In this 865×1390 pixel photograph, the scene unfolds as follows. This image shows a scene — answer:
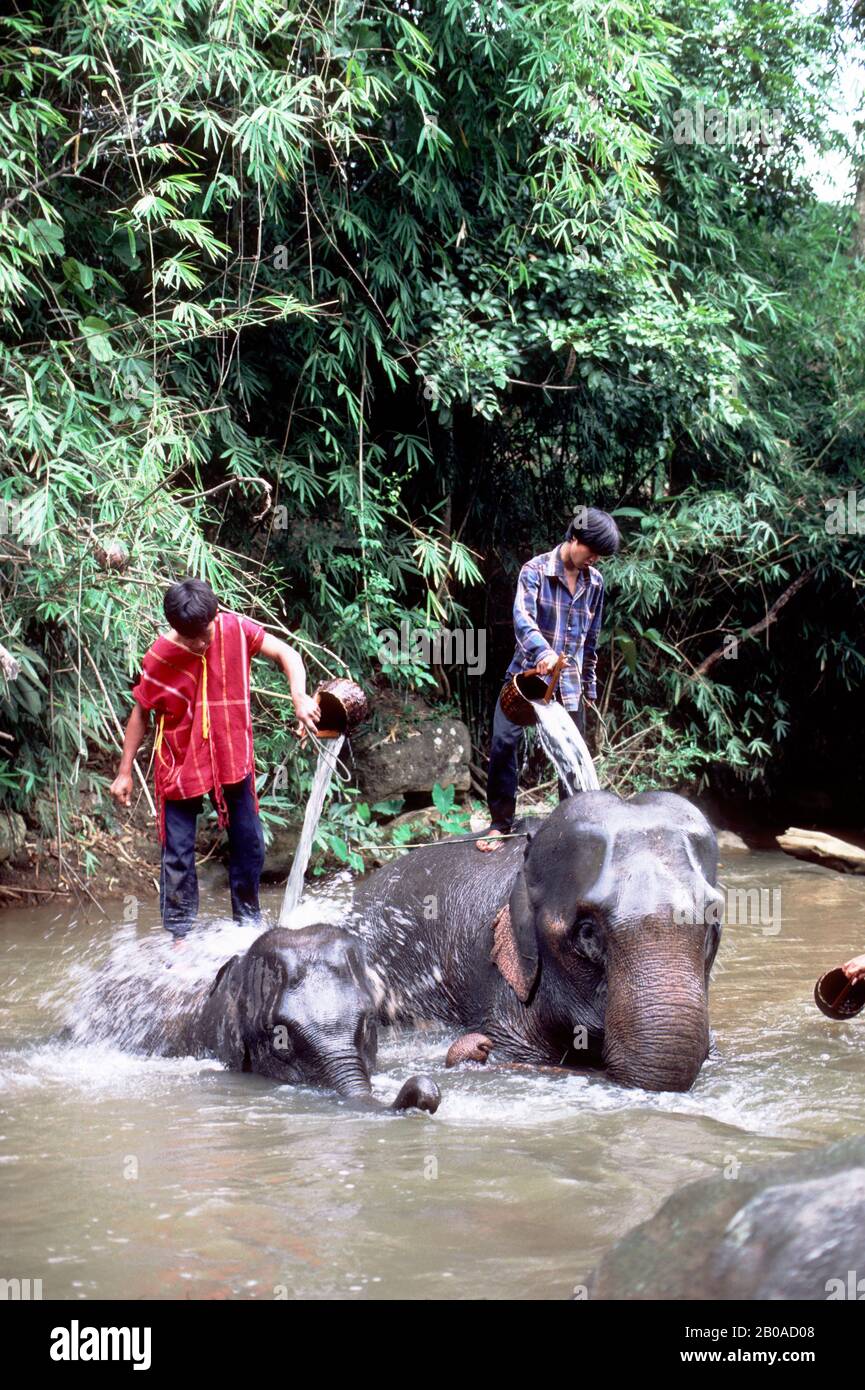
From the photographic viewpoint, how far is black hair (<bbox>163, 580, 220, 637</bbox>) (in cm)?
534

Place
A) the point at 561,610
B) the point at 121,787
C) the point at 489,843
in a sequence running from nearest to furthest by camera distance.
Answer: the point at 121,787
the point at 489,843
the point at 561,610

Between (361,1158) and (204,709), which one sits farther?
(204,709)

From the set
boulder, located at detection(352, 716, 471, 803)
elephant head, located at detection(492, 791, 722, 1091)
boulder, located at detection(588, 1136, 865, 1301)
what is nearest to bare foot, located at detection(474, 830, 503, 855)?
elephant head, located at detection(492, 791, 722, 1091)

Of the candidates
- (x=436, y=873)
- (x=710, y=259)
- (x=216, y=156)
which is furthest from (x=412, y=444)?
(x=436, y=873)

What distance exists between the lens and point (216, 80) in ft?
26.7

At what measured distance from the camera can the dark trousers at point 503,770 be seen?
605 cm

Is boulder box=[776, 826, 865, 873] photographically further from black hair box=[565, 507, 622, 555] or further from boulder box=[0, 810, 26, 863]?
boulder box=[0, 810, 26, 863]

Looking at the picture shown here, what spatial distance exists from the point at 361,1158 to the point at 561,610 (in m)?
3.24

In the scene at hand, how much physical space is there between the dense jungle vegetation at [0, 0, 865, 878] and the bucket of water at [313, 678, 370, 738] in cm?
164

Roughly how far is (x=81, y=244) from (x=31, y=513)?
94.3 inches

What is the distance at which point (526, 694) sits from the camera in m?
5.80

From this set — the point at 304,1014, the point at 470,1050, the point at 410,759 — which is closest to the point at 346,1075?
the point at 304,1014

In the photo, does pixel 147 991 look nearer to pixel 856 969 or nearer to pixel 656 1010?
pixel 656 1010

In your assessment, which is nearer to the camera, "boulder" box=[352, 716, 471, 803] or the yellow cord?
the yellow cord
